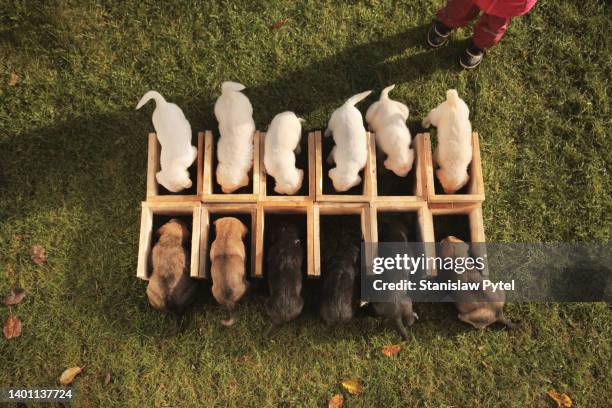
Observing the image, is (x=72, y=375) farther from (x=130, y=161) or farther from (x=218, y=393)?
(x=130, y=161)

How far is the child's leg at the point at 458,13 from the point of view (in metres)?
4.70

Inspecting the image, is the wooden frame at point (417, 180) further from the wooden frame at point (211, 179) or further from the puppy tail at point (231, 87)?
the puppy tail at point (231, 87)

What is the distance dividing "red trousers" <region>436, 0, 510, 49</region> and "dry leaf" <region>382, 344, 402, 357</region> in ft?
10.8

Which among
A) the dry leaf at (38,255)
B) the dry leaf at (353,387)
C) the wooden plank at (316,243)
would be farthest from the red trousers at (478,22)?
the dry leaf at (38,255)

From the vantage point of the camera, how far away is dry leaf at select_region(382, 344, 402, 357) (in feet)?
15.6

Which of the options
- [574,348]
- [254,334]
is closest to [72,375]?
[254,334]

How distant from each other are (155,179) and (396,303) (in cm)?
256

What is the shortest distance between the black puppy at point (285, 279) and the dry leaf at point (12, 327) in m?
2.63

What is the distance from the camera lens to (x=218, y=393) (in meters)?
4.67

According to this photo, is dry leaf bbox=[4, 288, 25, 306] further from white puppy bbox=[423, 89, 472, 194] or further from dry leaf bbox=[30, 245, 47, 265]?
white puppy bbox=[423, 89, 472, 194]

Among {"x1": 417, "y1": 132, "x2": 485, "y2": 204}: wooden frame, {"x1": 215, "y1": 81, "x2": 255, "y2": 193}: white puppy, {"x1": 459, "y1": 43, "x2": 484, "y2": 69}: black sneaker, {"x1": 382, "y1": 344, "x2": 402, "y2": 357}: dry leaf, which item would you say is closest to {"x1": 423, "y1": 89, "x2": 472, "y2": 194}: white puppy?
{"x1": 417, "y1": 132, "x2": 485, "y2": 204}: wooden frame

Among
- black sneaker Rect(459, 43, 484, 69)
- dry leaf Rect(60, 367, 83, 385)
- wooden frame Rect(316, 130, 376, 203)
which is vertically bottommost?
dry leaf Rect(60, 367, 83, 385)

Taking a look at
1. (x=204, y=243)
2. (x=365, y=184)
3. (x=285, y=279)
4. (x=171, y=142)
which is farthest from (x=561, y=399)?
(x=171, y=142)

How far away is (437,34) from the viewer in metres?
5.11
